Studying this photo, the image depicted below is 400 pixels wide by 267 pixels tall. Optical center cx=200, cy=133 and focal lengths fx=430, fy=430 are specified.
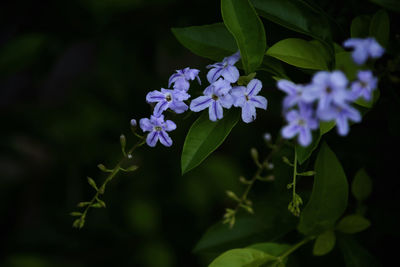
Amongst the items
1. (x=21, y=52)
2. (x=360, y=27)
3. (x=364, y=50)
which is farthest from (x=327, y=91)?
(x=21, y=52)

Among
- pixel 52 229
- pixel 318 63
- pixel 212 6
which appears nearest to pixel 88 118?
pixel 52 229

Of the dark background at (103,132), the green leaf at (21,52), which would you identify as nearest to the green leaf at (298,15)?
the dark background at (103,132)

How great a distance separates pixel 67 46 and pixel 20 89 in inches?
25.9

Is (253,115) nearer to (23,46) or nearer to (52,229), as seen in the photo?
A: (23,46)

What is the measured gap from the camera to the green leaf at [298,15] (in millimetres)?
1105

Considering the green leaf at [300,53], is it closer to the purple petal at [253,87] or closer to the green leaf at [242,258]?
the purple petal at [253,87]

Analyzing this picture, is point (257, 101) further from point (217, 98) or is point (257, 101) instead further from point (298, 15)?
point (298, 15)

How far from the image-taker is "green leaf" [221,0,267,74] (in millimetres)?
1029

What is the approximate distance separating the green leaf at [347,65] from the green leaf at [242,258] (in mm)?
540

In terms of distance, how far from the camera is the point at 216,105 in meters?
1.03

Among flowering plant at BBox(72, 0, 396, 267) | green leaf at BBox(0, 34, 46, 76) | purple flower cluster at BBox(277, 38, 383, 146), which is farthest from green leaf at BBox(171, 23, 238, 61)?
green leaf at BBox(0, 34, 46, 76)

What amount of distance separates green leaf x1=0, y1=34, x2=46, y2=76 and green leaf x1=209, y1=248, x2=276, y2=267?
5.37ft

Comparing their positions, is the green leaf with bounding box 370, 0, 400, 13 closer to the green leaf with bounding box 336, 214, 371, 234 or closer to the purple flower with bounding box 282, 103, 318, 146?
the purple flower with bounding box 282, 103, 318, 146

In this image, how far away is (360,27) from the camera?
1081 millimetres
